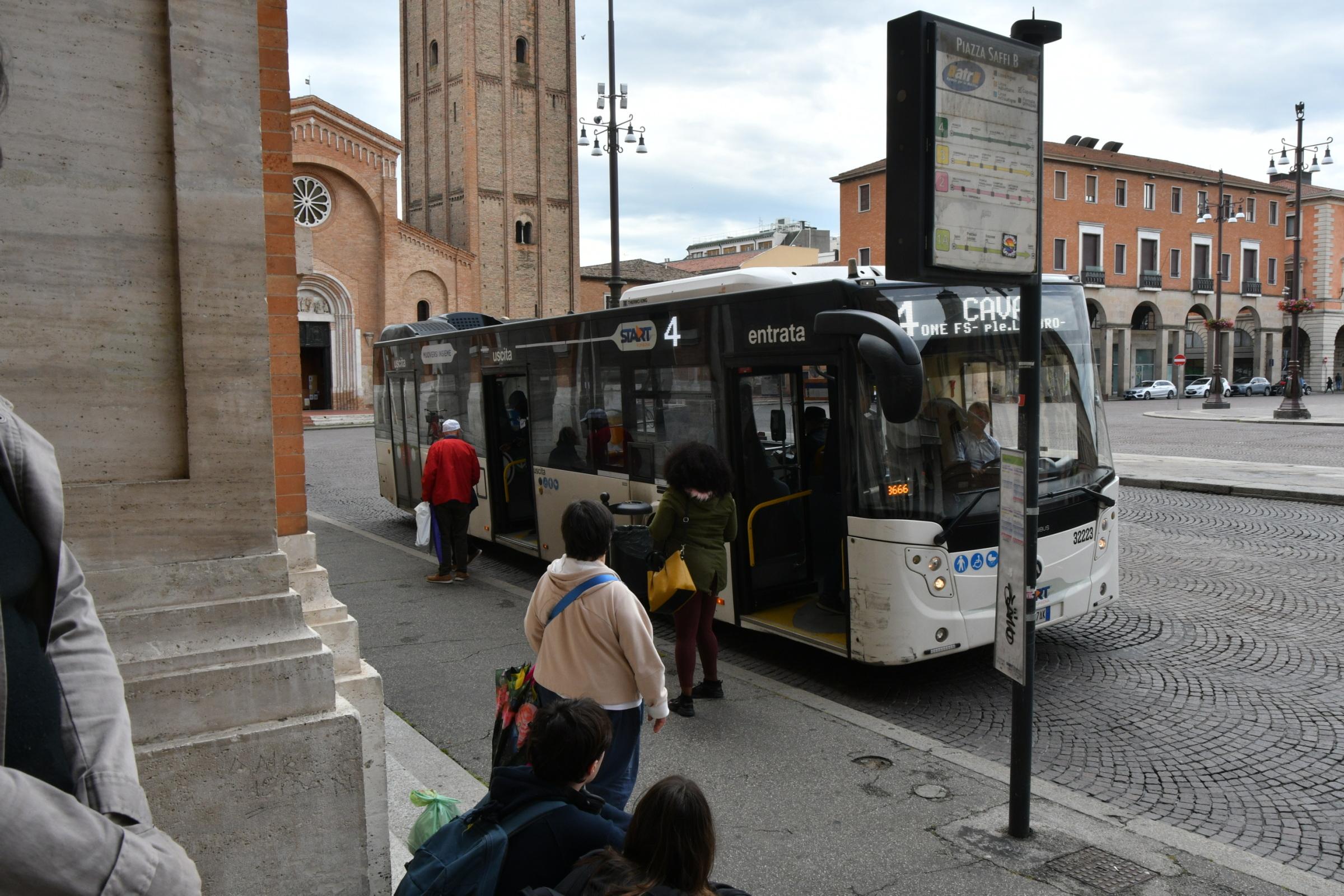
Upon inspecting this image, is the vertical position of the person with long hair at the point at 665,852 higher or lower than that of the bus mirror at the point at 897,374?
lower

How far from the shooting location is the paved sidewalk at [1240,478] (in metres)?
14.4

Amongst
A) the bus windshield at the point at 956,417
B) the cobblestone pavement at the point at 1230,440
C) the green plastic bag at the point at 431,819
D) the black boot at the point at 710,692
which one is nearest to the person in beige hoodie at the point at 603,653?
the green plastic bag at the point at 431,819

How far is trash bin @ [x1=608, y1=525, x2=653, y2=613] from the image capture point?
7.16 metres

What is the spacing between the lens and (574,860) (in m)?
2.64

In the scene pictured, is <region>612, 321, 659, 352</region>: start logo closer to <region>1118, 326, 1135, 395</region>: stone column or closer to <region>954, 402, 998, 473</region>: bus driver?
<region>954, 402, 998, 473</region>: bus driver

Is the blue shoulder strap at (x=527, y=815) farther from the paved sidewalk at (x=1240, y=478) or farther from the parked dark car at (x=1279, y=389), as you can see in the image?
the parked dark car at (x=1279, y=389)

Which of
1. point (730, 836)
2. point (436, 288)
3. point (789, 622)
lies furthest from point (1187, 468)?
point (436, 288)

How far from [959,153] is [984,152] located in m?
0.17

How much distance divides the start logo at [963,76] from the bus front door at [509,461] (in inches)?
314

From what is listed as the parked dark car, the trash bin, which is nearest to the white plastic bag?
the trash bin

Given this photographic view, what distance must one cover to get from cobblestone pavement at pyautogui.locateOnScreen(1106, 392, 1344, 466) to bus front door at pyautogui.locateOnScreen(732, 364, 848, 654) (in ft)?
26.1

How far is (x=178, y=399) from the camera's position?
312 cm

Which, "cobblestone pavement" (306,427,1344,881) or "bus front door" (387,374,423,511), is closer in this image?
"cobblestone pavement" (306,427,1344,881)

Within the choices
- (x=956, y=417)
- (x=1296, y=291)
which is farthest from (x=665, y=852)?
(x=1296, y=291)
